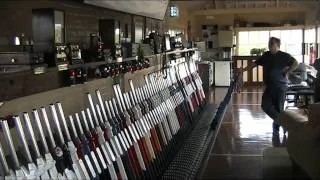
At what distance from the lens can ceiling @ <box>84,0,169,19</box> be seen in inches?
174

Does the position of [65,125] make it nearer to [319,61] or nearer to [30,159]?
[30,159]

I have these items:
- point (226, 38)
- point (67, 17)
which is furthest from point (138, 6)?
point (226, 38)

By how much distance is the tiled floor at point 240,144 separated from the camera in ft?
17.4

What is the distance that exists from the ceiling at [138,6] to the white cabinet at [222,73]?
8228mm

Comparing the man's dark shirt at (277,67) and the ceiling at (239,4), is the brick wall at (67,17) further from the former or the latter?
the ceiling at (239,4)

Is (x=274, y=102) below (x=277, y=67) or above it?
below

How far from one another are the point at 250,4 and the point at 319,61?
8103 millimetres

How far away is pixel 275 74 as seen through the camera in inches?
274

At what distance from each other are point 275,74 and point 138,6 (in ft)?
8.80

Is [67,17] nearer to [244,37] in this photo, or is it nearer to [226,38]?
[226,38]

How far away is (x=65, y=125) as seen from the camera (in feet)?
10.0

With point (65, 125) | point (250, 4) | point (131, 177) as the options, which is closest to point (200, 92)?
point (131, 177)

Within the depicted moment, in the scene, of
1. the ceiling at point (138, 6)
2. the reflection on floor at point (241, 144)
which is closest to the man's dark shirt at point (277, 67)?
the reflection on floor at point (241, 144)

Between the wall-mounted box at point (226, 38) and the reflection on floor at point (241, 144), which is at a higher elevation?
the wall-mounted box at point (226, 38)
